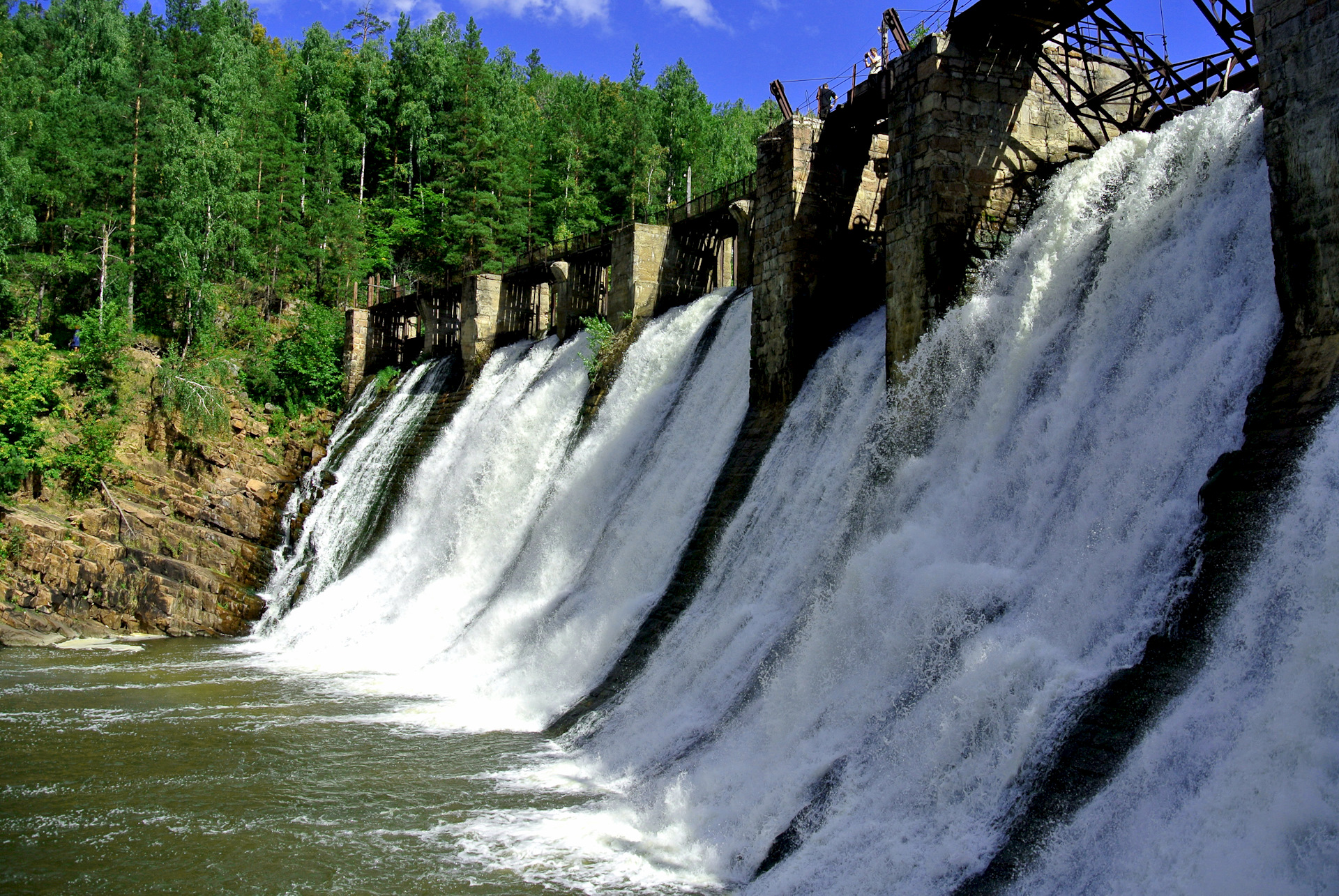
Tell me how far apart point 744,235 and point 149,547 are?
15644 mm

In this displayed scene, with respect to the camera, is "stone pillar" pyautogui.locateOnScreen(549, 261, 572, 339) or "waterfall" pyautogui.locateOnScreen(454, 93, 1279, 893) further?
"stone pillar" pyautogui.locateOnScreen(549, 261, 572, 339)

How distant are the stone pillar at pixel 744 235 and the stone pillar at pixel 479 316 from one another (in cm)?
1120

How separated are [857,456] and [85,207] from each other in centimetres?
3692

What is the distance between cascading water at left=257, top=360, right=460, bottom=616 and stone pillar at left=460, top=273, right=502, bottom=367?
1.54 metres

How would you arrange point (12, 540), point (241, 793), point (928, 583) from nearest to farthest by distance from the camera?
point (928, 583) < point (241, 793) < point (12, 540)

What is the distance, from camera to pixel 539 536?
19.3m

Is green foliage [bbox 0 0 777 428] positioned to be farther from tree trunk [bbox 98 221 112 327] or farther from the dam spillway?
the dam spillway

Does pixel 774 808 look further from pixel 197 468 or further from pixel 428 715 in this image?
pixel 197 468

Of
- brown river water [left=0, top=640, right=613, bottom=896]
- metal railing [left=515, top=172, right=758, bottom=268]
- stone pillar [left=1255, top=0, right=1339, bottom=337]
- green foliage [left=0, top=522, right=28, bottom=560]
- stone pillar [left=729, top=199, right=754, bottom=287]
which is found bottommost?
brown river water [left=0, top=640, right=613, bottom=896]

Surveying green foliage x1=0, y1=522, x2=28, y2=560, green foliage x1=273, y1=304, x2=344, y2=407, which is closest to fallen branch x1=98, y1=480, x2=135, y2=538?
green foliage x1=0, y1=522, x2=28, y2=560

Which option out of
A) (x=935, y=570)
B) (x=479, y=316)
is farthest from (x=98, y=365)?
(x=935, y=570)

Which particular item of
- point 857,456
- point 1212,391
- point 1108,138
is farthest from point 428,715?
point 1108,138

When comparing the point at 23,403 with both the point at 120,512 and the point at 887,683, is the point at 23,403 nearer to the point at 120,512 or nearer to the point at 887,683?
the point at 120,512

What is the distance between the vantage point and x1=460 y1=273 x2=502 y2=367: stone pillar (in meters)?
30.8
